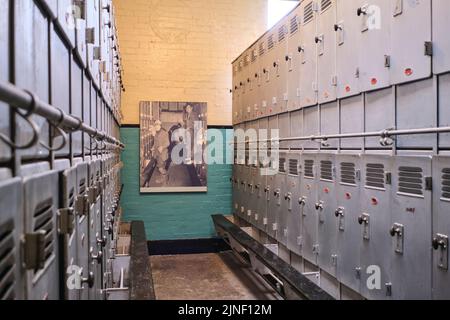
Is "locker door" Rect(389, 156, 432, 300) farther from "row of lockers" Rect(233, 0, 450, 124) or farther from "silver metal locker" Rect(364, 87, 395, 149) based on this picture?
"row of lockers" Rect(233, 0, 450, 124)

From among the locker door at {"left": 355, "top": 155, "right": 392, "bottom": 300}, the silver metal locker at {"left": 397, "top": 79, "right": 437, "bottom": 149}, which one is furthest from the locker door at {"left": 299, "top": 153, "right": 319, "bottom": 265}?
the silver metal locker at {"left": 397, "top": 79, "right": 437, "bottom": 149}

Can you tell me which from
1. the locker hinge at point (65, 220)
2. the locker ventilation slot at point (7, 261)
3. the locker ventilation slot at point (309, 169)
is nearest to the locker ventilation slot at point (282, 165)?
the locker ventilation slot at point (309, 169)

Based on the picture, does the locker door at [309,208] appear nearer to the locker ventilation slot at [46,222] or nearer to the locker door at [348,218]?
the locker door at [348,218]

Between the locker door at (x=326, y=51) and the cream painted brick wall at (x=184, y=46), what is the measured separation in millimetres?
3575

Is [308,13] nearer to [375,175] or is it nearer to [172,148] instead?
[375,175]

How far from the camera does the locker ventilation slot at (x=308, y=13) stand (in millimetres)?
4090

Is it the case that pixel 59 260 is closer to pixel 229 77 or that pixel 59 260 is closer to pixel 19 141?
pixel 19 141

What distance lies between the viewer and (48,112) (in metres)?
0.96

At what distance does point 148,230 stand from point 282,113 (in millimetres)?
3248

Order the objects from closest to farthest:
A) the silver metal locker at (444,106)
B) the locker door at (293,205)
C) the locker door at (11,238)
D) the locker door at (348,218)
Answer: the locker door at (11,238)
the silver metal locker at (444,106)
the locker door at (348,218)
the locker door at (293,205)

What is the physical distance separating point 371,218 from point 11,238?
2.66 metres

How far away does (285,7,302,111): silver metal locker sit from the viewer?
14.6 ft
